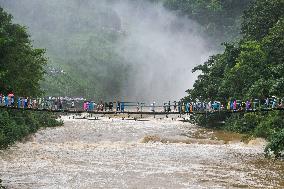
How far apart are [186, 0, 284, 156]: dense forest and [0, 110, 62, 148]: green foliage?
44.9ft

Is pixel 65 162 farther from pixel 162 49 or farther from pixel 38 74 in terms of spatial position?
pixel 162 49

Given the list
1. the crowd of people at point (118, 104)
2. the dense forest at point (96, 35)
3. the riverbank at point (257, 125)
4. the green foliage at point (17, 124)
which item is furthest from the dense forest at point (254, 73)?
the dense forest at point (96, 35)

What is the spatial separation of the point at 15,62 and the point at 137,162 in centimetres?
1241

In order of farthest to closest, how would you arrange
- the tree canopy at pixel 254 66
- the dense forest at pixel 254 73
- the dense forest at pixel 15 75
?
the tree canopy at pixel 254 66
the dense forest at pixel 254 73
the dense forest at pixel 15 75

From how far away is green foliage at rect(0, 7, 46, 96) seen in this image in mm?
29328

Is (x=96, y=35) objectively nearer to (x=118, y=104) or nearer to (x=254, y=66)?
(x=254, y=66)

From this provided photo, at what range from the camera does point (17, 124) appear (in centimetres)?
3130

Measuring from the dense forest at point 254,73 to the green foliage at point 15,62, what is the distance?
47.0ft

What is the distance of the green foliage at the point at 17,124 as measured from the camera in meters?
27.6

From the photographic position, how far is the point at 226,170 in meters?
21.2

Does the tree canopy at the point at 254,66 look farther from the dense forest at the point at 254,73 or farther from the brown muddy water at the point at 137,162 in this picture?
the brown muddy water at the point at 137,162

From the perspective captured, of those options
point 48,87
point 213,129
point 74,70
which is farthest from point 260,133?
point 74,70

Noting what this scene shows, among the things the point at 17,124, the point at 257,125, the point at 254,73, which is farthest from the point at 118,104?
the point at 254,73

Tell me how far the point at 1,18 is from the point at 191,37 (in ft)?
236
